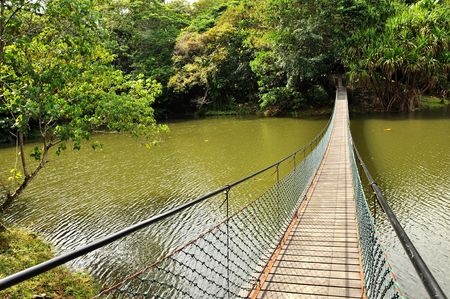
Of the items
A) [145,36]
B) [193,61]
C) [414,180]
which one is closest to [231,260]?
[414,180]

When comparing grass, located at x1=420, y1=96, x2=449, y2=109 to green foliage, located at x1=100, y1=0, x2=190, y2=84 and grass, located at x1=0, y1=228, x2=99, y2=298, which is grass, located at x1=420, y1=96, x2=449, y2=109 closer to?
green foliage, located at x1=100, y1=0, x2=190, y2=84

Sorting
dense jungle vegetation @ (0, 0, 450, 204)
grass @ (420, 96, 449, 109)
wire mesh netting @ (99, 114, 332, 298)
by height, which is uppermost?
dense jungle vegetation @ (0, 0, 450, 204)

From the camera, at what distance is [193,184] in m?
8.36

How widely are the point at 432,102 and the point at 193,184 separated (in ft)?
47.1

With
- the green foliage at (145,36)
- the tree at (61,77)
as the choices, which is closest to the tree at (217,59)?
the green foliage at (145,36)

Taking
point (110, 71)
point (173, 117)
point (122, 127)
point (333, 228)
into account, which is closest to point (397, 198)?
point (333, 228)

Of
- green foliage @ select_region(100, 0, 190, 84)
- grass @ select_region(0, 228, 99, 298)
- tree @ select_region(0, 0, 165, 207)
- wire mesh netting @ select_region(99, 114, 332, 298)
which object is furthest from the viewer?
green foliage @ select_region(100, 0, 190, 84)

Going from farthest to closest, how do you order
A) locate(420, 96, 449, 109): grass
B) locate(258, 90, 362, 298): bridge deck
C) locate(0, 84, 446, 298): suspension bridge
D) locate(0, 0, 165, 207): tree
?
locate(420, 96, 449, 109): grass < locate(0, 0, 165, 207): tree < locate(258, 90, 362, 298): bridge deck < locate(0, 84, 446, 298): suspension bridge

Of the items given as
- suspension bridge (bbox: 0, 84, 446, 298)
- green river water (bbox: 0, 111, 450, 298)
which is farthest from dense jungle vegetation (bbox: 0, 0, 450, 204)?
suspension bridge (bbox: 0, 84, 446, 298)

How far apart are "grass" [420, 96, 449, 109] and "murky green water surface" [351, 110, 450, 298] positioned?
10.3 feet

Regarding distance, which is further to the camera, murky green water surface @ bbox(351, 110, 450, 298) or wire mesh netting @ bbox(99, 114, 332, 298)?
murky green water surface @ bbox(351, 110, 450, 298)

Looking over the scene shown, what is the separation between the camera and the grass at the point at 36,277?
3.70m

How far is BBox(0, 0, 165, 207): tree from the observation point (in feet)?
14.4

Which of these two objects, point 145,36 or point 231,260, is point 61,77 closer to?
point 231,260
